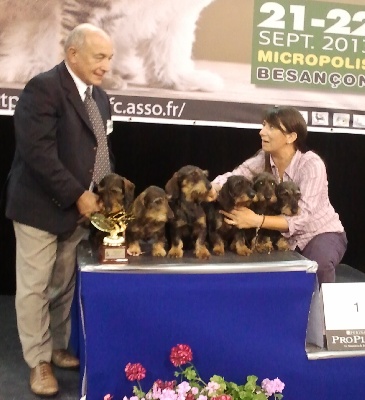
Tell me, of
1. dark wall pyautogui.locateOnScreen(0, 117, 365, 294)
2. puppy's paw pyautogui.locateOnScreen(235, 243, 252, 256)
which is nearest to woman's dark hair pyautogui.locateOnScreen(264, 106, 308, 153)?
puppy's paw pyautogui.locateOnScreen(235, 243, 252, 256)

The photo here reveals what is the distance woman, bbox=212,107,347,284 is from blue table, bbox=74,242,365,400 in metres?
0.32

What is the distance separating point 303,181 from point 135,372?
104cm

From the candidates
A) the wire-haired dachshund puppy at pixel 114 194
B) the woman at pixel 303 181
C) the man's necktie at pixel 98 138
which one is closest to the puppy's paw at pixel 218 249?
the woman at pixel 303 181

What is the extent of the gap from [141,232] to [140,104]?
1484mm

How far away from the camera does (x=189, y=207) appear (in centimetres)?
201

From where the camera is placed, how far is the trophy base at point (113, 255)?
1.95 m

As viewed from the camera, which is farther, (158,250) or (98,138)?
(98,138)

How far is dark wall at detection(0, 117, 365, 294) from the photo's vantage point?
140 inches

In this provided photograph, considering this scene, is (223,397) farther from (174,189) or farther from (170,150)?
(170,150)

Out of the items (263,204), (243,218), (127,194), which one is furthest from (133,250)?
(263,204)

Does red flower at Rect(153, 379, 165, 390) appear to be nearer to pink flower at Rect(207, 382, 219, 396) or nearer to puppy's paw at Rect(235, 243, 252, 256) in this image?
pink flower at Rect(207, 382, 219, 396)

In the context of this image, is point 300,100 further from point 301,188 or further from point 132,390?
point 132,390

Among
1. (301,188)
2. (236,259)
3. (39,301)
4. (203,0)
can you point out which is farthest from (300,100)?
(39,301)

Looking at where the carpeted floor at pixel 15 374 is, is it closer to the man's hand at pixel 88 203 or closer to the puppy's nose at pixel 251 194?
the man's hand at pixel 88 203
